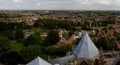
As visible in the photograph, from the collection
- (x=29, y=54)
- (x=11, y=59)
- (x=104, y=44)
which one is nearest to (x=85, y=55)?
(x=29, y=54)

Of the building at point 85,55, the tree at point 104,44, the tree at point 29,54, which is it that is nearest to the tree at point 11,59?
the tree at point 29,54

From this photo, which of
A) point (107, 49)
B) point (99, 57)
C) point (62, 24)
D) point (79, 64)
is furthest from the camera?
point (62, 24)

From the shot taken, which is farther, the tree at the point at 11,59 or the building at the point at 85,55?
the tree at the point at 11,59

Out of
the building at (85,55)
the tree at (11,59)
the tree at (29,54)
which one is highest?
the building at (85,55)

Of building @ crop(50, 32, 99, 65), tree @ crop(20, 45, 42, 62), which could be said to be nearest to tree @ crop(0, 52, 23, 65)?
tree @ crop(20, 45, 42, 62)

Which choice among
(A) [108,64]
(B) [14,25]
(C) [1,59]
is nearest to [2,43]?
(C) [1,59]

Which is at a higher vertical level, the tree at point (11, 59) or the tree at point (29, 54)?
the tree at point (29, 54)

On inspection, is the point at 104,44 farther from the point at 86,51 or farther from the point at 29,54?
the point at 86,51

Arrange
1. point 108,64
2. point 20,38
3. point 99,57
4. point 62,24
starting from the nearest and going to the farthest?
point 99,57, point 108,64, point 20,38, point 62,24

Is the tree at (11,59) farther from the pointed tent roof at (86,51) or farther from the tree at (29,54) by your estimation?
the pointed tent roof at (86,51)

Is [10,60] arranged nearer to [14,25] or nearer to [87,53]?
[87,53]

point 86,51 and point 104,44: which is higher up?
point 86,51
